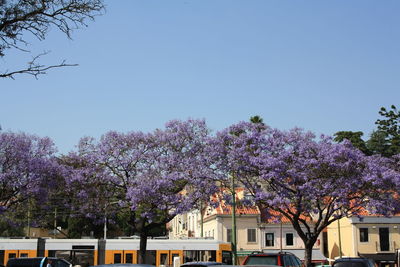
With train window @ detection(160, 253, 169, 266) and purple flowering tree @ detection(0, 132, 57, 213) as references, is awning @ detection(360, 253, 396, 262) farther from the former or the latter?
purple flowering tree @ detection(0, 132, 57, 213)

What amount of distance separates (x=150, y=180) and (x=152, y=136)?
11.4ft

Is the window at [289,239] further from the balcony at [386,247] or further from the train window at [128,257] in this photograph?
the train window at [128,257]

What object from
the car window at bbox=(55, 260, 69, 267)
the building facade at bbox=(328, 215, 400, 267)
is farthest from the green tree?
the car window at bbox=(55, 260, 69, 267)

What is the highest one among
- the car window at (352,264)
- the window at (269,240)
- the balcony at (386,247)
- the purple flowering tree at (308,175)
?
the purple flowering tree at (308,175)

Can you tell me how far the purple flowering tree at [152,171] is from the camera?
1206 inches

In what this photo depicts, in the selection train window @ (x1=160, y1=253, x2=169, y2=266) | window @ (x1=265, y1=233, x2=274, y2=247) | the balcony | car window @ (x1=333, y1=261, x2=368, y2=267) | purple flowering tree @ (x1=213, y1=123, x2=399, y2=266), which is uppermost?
purple flowering tree @ (x1=213, y1=123, x2=399, y2=266)

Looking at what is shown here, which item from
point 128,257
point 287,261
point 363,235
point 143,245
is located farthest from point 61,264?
point 363,235

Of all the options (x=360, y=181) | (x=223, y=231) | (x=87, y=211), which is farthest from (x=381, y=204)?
(x=223, y=231)

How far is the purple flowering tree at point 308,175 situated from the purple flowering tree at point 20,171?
398 inches

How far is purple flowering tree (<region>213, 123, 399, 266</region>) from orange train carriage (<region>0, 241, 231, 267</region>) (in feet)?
26.8

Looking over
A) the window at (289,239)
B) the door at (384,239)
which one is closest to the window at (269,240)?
the window at (289,239)

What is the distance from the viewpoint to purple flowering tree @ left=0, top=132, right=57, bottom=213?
31734 mm

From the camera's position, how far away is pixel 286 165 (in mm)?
29875

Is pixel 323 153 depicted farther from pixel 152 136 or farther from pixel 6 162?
pixel 6 162
